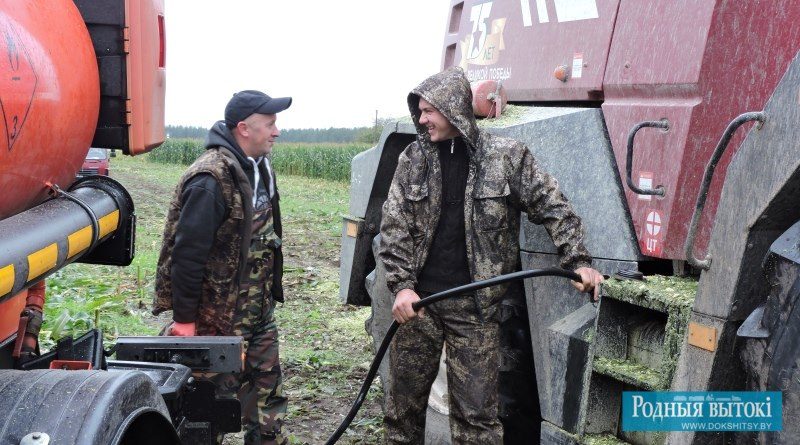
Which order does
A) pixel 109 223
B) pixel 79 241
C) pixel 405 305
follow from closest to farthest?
Result: pixel 79 241 → pixel 109 223 → pixel 405 305

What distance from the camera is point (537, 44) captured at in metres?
4.44

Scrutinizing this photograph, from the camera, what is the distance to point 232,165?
4.31 m

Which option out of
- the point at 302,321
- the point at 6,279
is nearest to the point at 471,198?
the point at 6,279

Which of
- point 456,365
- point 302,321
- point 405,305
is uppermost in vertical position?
point 405,305

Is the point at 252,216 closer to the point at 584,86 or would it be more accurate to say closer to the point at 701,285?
the point at 584,86

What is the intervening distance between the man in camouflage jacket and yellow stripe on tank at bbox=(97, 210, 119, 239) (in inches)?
48.2

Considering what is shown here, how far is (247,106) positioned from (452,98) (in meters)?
1.07

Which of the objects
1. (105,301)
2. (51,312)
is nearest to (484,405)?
(51,312)

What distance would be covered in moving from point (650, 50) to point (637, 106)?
0.71 feet

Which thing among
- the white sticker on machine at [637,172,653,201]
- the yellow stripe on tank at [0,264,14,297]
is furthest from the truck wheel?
the white sticker on machine at [637,172,653,201]

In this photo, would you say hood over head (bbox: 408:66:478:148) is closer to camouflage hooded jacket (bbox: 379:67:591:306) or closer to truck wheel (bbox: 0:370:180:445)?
camouflage hooded jacket (bbox: 379:67:591:306)

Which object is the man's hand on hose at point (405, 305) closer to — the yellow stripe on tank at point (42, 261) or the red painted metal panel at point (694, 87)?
the red painted metal panel at point (694, 87)

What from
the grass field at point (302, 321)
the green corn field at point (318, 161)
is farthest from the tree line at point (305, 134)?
the grass field at point (302, 321)

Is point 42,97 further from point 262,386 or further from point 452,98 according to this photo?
point 262,386
